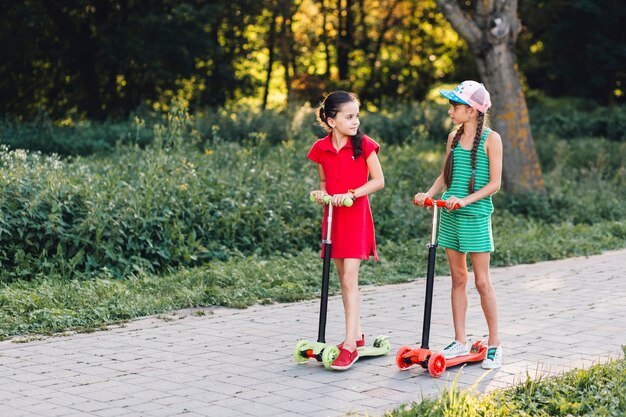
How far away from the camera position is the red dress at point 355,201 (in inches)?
255

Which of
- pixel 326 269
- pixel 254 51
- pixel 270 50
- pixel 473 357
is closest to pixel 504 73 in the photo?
pixel 473 357

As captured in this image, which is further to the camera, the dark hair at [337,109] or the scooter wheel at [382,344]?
the scooter wheel at [382,344]

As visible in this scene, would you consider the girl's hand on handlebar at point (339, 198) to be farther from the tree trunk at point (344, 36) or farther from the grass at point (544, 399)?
the tree trunk at point (344, 36)

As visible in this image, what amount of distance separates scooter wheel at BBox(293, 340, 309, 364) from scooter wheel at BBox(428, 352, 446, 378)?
820mm

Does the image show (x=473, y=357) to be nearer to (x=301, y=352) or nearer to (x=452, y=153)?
(x=301, y=352)

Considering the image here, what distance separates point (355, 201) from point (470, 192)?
0.75 m

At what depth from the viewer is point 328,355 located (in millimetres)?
6227

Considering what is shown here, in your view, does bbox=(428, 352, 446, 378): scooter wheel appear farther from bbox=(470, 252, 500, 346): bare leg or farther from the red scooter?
bbox=(470, 252, 500, 346): bare leg

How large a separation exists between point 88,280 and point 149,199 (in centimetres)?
139

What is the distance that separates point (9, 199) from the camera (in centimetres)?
958

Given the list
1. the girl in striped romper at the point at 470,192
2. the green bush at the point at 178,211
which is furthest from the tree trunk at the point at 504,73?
the girl in striped romper at the point at 470,192

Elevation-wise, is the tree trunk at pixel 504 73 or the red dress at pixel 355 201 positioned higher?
the tree trunk at pixel 504 73

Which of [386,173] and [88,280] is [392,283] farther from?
[386,173]

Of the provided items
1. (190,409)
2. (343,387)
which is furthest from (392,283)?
(190,409)
